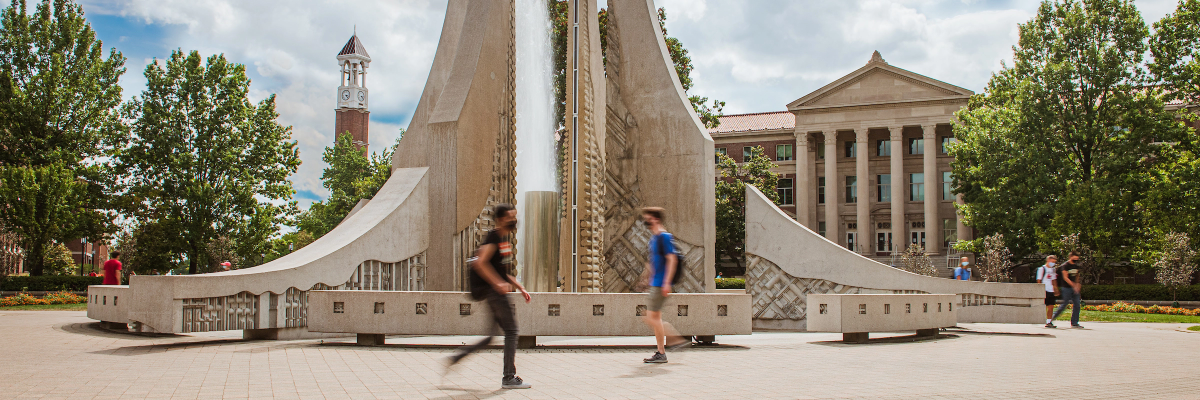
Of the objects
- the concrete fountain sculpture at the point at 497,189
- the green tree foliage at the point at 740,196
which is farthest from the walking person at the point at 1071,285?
the green tree foliage at the point at 740,196

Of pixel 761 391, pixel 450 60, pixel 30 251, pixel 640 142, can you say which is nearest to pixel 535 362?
pixel 761 391

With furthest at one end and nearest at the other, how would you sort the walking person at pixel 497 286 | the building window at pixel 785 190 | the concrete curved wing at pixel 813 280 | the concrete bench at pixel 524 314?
1. the building window at pixel 785 190
2. the concrete curved wing at pixel 813 280
3. the concrete bench at pixel 524 314
4. the walking person at pixel 497 286

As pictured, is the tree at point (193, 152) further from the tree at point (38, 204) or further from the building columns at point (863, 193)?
the building columns at point (863, 193)

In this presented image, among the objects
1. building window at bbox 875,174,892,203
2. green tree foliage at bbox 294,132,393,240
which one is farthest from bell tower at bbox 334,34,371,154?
building window at bbox 875,174,892,203

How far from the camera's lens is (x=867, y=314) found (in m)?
11.1

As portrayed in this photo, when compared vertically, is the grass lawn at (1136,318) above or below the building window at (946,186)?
below

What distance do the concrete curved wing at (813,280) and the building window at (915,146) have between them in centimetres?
4296

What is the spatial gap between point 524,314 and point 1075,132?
32069mm

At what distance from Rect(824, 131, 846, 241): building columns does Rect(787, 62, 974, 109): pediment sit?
7.75 ft

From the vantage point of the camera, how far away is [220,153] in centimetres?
3462

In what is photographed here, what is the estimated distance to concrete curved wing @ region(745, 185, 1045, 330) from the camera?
551 inches

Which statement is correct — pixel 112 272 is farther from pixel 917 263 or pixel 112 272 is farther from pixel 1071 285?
pixel 917 263

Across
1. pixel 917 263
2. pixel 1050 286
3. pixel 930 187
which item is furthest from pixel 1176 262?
pixel 930 187

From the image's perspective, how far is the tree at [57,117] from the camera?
2994 cm
